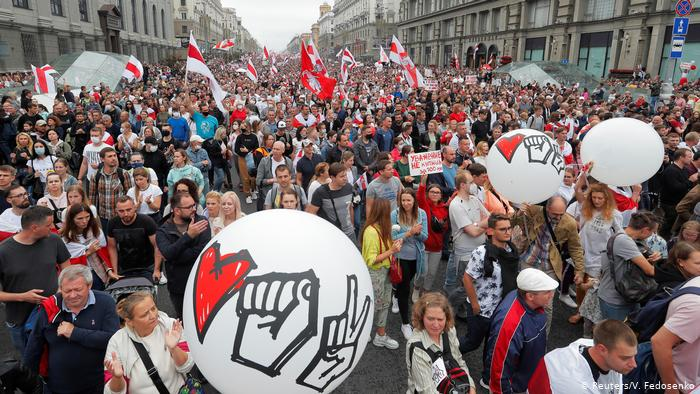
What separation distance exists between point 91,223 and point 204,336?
3191 mm

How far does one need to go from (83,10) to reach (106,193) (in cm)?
4404

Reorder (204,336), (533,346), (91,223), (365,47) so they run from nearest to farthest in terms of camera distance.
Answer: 1. (204,336)
2. (533,346)
3. (91,223)
4. (365,47)

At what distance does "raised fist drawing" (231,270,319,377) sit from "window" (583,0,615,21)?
38851 mm

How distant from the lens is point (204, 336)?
6.45 ft

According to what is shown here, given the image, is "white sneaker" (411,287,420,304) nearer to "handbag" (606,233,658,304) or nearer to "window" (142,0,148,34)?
"handbag" (606,233,658,304)

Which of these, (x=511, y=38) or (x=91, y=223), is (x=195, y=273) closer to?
(x=91, y=223)

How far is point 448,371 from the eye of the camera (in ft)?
9.32

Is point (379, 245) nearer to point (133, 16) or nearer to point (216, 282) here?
point (216, 282)

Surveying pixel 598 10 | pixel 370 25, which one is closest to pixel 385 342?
pixel 598 10

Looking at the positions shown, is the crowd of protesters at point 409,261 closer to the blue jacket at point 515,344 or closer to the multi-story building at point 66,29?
the blue jacket at point 515,344

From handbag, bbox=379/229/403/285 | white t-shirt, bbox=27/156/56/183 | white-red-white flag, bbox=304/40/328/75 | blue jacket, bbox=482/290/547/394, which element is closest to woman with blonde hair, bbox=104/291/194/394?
blue jacket, bbox=482/290/547/394

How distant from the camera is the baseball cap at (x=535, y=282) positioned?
9.73 ft

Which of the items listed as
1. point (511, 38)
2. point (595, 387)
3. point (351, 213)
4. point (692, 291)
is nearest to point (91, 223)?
point (351, 213)

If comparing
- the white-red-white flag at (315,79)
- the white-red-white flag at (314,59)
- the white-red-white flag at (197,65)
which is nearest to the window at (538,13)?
the white-red-white flag at (314,59)
